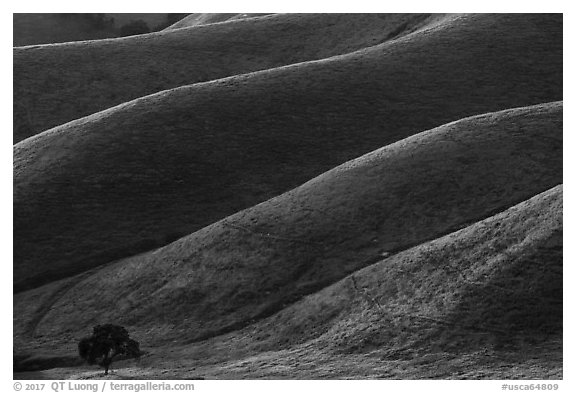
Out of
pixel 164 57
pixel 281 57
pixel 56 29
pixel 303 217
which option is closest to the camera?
pixel 303 217

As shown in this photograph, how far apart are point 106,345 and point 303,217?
19808 millimetres

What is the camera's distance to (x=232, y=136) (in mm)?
80812

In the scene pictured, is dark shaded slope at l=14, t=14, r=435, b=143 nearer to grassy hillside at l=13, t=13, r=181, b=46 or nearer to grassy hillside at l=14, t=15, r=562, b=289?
grassy hillside at l=14, t=15, r=562, b=289

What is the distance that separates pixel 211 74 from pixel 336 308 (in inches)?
2565

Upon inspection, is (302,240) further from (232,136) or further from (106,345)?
(232,136)

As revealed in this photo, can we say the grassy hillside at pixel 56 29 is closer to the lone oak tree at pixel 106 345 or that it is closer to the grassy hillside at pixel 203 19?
the grassy hillside at pixel 203 19

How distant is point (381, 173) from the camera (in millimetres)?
66562

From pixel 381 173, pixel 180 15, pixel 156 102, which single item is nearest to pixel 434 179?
pixel 381 173

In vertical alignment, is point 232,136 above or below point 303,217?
above

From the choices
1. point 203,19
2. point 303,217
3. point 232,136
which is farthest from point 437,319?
point 203,19

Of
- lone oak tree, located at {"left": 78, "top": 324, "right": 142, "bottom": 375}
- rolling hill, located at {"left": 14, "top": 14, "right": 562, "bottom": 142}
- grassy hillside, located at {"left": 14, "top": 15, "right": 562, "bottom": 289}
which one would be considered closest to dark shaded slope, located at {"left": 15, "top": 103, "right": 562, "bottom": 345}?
grassy hillside, located at {"left": 14, "top": 15, "right": 562, "bottom": 289}

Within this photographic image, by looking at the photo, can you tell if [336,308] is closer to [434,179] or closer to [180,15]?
[434,179]

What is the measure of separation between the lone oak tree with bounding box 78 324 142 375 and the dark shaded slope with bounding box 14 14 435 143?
5515 cm

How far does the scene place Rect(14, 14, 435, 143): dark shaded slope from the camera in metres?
105
